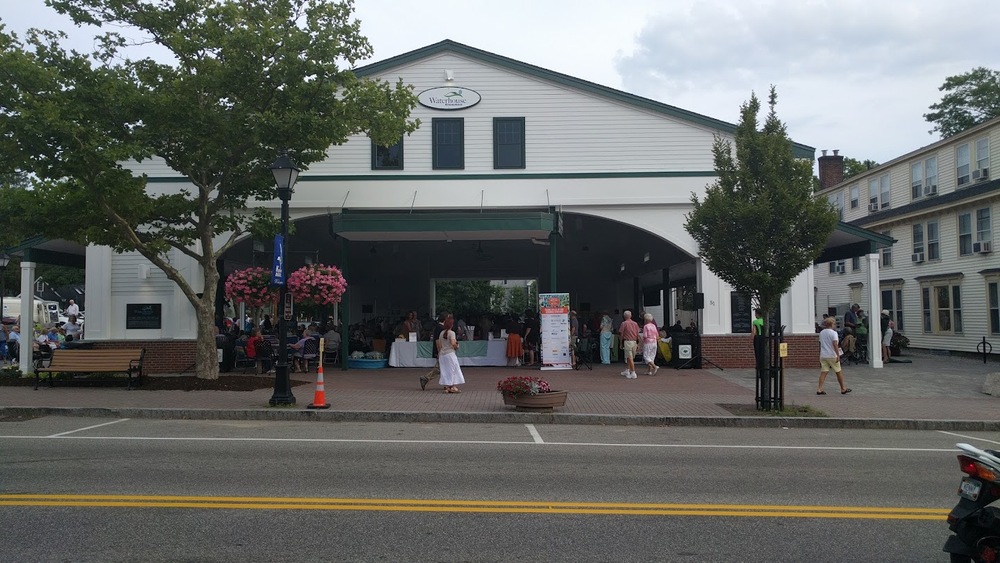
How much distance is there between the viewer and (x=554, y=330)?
20.8 metres

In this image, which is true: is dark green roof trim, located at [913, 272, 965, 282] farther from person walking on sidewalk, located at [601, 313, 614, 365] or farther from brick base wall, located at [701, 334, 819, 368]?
person walking on sidewalk, located at [601, 313, 614, 365]

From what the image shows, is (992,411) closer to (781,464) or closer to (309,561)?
(781,464)

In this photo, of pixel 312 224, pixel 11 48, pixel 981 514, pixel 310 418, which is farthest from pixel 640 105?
pixel 981 514

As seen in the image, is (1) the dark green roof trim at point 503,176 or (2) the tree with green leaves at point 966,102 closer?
(1) the dark green roof trim at point 503,176

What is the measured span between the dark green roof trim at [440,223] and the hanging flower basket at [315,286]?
5.14ft

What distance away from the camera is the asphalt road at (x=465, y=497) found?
575 centimetres

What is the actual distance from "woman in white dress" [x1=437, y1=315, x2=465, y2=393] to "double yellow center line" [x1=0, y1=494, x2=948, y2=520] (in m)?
8.90

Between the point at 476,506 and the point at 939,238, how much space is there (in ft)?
95.4

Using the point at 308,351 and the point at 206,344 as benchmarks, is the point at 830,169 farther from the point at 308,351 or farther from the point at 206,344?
the point at 206,344

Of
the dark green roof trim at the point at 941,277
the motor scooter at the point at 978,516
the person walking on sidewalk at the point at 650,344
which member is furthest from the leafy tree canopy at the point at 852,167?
the motor scooter at the point at 978,516

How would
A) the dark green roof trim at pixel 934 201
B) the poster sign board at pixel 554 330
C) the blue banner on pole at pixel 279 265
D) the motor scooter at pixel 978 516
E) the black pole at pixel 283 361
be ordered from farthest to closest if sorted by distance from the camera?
the dark green roof trim at pixel 934 201
the poster sign board at pixel 554 330
the blue banner on pole at pixel 279 265
the black pole at pixel 283 361
the motor scooter at pixel 978 516

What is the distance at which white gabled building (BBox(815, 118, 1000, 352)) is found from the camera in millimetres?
27109

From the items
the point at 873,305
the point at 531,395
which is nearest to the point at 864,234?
the point at 873,305

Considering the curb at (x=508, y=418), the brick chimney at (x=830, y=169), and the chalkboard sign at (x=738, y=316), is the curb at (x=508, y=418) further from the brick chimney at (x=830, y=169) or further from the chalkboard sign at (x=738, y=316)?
the brick chimney at (x=830, y=169)
